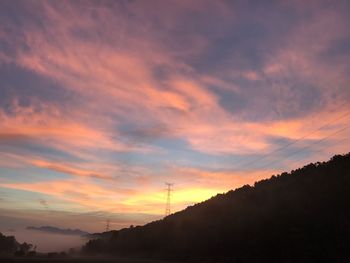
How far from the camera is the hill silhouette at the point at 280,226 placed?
51744mm

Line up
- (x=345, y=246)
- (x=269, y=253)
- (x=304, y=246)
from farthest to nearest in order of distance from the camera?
1. (x=269, y=253)
2. (x=304, y=246)
3. (x=345, y=246)

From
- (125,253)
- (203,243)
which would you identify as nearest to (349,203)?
(203,243)

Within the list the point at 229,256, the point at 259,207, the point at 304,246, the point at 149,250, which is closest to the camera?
the point at 304,246

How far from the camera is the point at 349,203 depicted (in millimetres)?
56844

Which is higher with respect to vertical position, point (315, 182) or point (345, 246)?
point (315, 182)

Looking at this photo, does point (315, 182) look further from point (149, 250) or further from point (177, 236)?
point (149, 250)

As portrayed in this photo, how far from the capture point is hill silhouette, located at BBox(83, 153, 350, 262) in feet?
170

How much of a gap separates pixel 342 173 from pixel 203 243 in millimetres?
23789

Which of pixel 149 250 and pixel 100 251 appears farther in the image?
pixel 100 251

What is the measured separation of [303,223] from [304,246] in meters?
6.09

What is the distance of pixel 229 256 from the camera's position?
202 feet

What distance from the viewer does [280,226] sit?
60.2 m

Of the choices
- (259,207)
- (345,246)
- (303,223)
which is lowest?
(345,246)

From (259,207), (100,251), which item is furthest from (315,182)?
(100,251)
